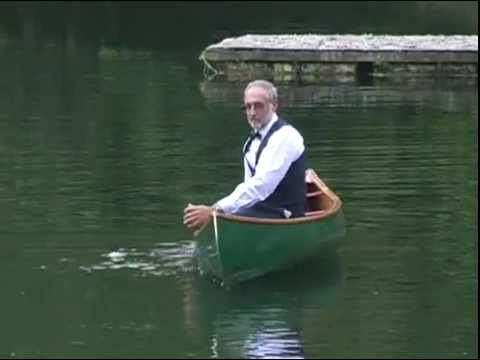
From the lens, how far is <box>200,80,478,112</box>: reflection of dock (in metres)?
25.5

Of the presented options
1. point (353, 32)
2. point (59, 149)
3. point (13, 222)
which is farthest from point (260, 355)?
point (353, 32)

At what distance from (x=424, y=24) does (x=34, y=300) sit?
35.3 metres

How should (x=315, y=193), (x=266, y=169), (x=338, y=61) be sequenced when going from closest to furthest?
(x=266, y=169) → (x=315, y=193) → (x=338, y=61)

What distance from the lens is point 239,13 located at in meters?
51.2

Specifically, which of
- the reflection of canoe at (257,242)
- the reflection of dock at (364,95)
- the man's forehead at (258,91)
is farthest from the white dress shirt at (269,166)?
the reflection of dock at (364,95)

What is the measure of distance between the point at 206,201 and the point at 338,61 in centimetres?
1372

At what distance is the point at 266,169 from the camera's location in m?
→ 11.7

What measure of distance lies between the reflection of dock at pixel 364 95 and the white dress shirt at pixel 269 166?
1330 cm

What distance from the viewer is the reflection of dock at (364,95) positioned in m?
25.5

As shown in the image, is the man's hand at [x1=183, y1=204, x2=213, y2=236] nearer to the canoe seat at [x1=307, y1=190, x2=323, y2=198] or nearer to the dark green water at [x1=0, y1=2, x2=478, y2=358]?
the dark green water at [x1=0, y1=2, x2=478, y2=358]

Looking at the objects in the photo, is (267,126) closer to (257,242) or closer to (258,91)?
(258,91)

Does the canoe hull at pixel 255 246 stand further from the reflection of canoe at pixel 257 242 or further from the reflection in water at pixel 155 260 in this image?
the reflection in water at pixel 155 260

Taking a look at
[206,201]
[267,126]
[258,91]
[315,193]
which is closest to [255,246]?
[267,126]

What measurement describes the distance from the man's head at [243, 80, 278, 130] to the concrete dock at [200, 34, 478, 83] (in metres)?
17.6
